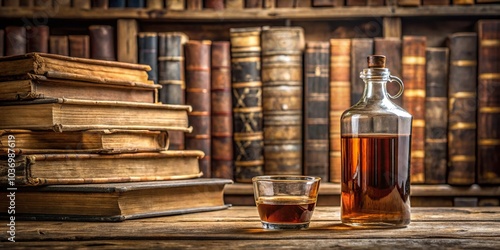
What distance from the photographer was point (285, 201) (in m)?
1.00

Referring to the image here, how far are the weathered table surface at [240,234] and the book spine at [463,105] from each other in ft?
3.17

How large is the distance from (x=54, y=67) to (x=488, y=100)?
1475 mm

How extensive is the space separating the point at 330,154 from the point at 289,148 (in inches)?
5.5

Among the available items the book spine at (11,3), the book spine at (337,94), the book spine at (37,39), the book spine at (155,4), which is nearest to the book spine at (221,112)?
the book spine at (155,4)

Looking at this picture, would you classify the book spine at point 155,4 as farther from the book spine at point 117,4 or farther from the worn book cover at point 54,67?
the worn book cover at point 54,67

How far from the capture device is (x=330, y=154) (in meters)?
2.17

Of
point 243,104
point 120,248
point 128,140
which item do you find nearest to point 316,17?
point 243,104

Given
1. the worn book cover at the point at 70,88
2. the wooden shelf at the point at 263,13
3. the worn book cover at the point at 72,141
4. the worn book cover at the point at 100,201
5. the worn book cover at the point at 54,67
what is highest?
the wooden shelf at the point at 263,13

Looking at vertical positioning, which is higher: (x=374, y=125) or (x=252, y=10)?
(x=252, y=10)

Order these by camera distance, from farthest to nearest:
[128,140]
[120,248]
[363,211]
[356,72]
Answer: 1. [356,72]
2. [128,140]
3. [363,211]
4. [120,248]

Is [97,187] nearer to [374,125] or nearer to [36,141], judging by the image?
[36,141]

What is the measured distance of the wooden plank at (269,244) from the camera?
0.89m

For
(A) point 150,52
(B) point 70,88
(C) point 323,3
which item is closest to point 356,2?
(C) point 323,3

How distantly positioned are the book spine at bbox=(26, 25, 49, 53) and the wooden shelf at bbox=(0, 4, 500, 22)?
0.07 meters
